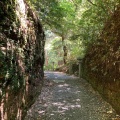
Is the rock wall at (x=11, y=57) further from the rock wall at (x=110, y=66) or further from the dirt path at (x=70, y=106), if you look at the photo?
the rock wall at (x=110, y=66)

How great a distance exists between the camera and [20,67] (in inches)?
171

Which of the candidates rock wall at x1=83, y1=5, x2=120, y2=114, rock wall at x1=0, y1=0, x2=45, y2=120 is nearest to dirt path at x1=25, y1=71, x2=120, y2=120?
rock wall at x1=83, y1=5, x2=120, y2=114

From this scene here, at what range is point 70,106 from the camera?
7.00m

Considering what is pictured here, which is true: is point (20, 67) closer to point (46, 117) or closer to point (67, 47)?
point (46, 117)

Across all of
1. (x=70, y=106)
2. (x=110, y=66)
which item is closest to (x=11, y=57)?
(x=70, y=106)

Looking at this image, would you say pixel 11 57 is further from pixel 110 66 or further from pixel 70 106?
pixel 110 66

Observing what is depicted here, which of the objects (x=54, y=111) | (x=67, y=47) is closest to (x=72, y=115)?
(x=54, y=111)

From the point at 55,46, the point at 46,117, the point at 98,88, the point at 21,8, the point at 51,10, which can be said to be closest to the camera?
the point at 21,8

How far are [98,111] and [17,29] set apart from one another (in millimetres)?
3649

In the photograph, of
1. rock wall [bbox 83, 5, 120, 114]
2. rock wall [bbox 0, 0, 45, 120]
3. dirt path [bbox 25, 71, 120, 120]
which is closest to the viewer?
rock wall [bbox 0, 0, 45, 120]

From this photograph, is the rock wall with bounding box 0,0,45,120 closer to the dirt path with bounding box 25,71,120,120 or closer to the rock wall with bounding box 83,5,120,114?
the dirt path with bounding box 25,71,120,120

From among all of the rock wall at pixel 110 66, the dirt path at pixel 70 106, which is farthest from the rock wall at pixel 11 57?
the rock wall at pixel 110 66

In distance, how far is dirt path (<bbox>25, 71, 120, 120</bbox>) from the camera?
19.7 feet

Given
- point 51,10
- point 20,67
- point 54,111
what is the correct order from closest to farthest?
point 20,67, point 54,111, point 51,10
